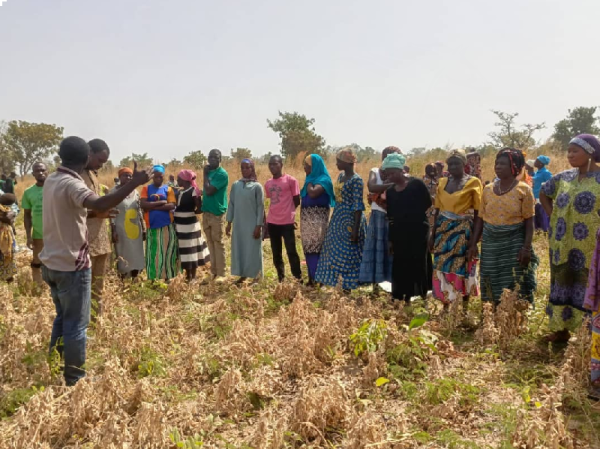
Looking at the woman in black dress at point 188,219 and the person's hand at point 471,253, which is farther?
the woman in black dress at point 188,219

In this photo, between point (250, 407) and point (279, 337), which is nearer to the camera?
point (250, 407)

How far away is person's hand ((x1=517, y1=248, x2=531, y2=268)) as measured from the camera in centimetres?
405

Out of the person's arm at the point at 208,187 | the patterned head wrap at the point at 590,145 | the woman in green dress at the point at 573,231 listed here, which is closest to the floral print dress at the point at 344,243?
the person's arm at the point at 208,187

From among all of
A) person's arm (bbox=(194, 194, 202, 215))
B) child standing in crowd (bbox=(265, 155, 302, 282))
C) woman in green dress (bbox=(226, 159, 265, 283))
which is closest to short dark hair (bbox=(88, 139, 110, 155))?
person's arm (bbox=(194, 194, 202, 215))

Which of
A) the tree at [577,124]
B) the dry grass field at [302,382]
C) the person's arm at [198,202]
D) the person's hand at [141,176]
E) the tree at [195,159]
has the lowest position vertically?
the dry grass field at [302,382]

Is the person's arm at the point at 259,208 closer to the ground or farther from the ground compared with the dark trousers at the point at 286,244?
farther from the ground

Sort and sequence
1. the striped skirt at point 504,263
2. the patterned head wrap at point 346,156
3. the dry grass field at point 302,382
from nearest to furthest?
the dry grass field at point 302,382
the striped skirt at point 504,263
the patterned head wrap at point 346,156

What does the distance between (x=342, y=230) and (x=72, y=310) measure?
3173mm

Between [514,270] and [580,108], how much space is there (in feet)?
104

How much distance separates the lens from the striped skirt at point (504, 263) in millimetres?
4199

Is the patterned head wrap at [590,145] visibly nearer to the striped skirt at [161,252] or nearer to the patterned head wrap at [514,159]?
the patterned head wrap at [514,159]

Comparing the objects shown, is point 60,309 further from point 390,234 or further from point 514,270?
point 514,270

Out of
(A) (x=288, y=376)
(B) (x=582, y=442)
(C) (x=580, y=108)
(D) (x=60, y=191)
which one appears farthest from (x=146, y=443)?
(C) (x=580, y=108)

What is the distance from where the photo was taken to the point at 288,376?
137 inches
